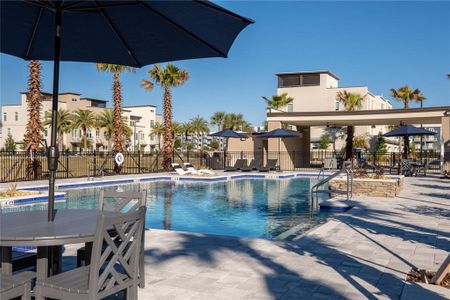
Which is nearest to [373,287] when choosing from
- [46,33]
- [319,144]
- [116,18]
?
[116,18]

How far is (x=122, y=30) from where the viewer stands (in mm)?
4500

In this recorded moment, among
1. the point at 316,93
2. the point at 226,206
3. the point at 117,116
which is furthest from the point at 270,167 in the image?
the point at 316,93

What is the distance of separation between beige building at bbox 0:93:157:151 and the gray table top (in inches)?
2296

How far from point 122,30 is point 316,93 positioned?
5071 cm

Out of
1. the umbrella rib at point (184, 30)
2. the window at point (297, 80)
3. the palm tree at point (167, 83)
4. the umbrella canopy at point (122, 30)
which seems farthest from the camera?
the window at point (297, 80)

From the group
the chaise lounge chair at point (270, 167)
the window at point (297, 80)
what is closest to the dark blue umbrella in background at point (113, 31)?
the chaise lounge chair at point (270, 167)

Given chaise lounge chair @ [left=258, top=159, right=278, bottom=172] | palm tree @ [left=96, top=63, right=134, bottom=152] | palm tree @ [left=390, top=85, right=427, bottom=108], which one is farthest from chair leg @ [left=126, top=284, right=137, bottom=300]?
palm tree @ [left=390, top=85, right=427, bottom=108]

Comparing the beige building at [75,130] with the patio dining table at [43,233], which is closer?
the patio dining table at [43,233]

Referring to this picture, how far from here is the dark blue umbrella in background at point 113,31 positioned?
3747mm

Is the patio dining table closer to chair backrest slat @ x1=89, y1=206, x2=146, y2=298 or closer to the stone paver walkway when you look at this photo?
chair backrest slat @ x1=89, y1=206, x2=146, y2=298

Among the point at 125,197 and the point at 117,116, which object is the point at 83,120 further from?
the point at 125,197

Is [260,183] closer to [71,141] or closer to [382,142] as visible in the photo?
[382,142]

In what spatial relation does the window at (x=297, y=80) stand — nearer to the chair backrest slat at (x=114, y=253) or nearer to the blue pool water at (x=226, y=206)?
the blue pool water at (x=226, y=206)

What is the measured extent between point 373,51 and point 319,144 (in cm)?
3213
